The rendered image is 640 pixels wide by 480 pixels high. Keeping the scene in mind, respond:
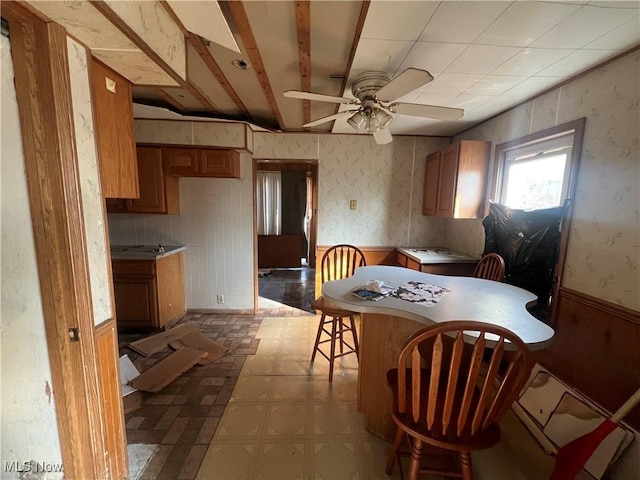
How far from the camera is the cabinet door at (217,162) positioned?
3027mm

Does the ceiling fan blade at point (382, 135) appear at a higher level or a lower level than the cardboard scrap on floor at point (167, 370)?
higher

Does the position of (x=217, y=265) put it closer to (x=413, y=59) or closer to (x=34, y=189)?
(x=34, y=189)

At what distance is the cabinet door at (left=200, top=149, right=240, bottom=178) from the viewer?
3027 mm

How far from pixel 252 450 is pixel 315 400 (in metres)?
0.55

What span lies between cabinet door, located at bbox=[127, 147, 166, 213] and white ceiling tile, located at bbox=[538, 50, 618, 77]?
351cm

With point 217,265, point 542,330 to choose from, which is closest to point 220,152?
point 217,265

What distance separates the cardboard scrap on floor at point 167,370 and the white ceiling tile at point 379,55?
8.65 feet

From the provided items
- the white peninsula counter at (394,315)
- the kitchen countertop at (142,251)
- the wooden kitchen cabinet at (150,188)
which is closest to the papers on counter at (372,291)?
the white peninsula counter at (394,315)

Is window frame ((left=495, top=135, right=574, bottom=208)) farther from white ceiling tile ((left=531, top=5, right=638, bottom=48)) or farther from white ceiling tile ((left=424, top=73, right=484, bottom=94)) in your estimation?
white ceiling tile ((left=424, top=73, right=484, bottom=94))

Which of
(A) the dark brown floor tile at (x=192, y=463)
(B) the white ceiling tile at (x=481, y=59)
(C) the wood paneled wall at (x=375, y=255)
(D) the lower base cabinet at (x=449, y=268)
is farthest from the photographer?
(C) the wood paneled wall at (x=375, y=255)

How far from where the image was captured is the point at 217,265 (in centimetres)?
346

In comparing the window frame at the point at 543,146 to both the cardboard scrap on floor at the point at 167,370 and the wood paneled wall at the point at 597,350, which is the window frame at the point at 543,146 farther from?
the cardboard scrap on floor at the point at 167,370

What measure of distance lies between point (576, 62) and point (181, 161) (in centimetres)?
344

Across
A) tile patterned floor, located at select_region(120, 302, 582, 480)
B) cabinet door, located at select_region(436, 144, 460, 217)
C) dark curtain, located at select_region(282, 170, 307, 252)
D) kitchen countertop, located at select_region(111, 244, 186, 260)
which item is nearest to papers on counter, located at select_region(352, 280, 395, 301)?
tile patterned floor, located at select_region(120, 302, 582, 480)
